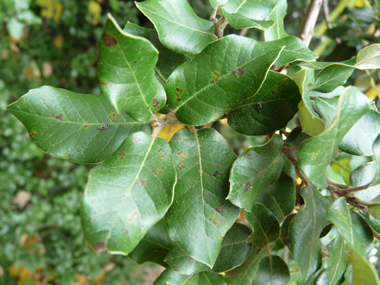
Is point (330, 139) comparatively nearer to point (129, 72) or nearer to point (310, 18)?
point (129, 72)

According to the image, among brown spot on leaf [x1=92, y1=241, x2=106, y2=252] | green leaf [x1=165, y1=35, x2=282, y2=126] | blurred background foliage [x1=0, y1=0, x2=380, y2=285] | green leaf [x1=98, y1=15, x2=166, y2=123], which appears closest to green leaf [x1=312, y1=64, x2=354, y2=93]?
green leaf [x1=165, y1=35, x2=282, y2=126]

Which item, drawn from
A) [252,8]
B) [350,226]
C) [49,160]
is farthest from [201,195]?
[49,160]

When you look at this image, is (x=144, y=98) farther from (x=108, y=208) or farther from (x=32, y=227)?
(x=32, y=227)

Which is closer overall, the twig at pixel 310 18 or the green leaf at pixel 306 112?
the green leaf at pixel 306 112

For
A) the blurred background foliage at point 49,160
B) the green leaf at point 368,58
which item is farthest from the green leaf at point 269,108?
the blurred background foliage at point 49,160

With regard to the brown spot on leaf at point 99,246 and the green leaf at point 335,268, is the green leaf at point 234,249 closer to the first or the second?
the green leaf at point 335,268

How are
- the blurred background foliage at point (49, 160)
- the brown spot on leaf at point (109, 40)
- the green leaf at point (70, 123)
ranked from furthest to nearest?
the blurred background foliage at point (49, 160), the green leaf at point (70, 123), the brown spot on leaf at point (109, 40)
